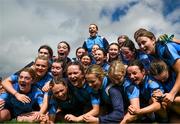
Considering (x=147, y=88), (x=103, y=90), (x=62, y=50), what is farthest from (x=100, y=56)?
(x=147, y=88)

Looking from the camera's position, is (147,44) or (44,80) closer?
(147,44)

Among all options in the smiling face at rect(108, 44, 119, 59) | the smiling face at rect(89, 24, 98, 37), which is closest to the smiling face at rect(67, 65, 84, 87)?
the smiling face at rect(108, 44, 119, 59)

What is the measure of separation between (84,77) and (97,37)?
15.8ft

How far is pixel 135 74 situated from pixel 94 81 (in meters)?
0.91

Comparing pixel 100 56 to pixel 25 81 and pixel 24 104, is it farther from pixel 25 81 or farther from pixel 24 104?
pixel 24 104

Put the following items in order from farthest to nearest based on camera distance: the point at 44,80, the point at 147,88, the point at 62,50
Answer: the point at 62,50, the point at 44,80, the point at 147,88

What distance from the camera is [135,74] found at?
7.38 metres

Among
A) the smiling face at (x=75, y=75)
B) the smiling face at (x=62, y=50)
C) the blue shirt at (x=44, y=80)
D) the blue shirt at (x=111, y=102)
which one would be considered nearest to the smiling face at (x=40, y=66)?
the blue shirt at (x=44, y=80)

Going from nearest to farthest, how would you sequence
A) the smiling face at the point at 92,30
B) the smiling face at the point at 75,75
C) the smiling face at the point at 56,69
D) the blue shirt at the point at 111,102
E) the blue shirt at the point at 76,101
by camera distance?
1. the blue shirt at the point at 111,102
2. the smiling face at the point at 75,75
3. the blue shirt at the point at 76,101
4. the smiling face at the point at 56,69
5. the smiling face at the point at 92,30

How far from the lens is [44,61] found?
8.57m

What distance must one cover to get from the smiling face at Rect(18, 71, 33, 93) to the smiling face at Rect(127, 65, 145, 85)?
7.99 feet

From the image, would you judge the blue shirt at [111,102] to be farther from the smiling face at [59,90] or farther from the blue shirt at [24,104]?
the blue shirt at [24,104]

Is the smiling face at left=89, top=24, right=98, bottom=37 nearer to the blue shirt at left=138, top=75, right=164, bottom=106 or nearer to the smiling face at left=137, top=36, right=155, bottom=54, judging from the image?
the smiling face at left=137, top=36, right=155, bottom=54

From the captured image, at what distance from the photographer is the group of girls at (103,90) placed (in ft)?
23.3
